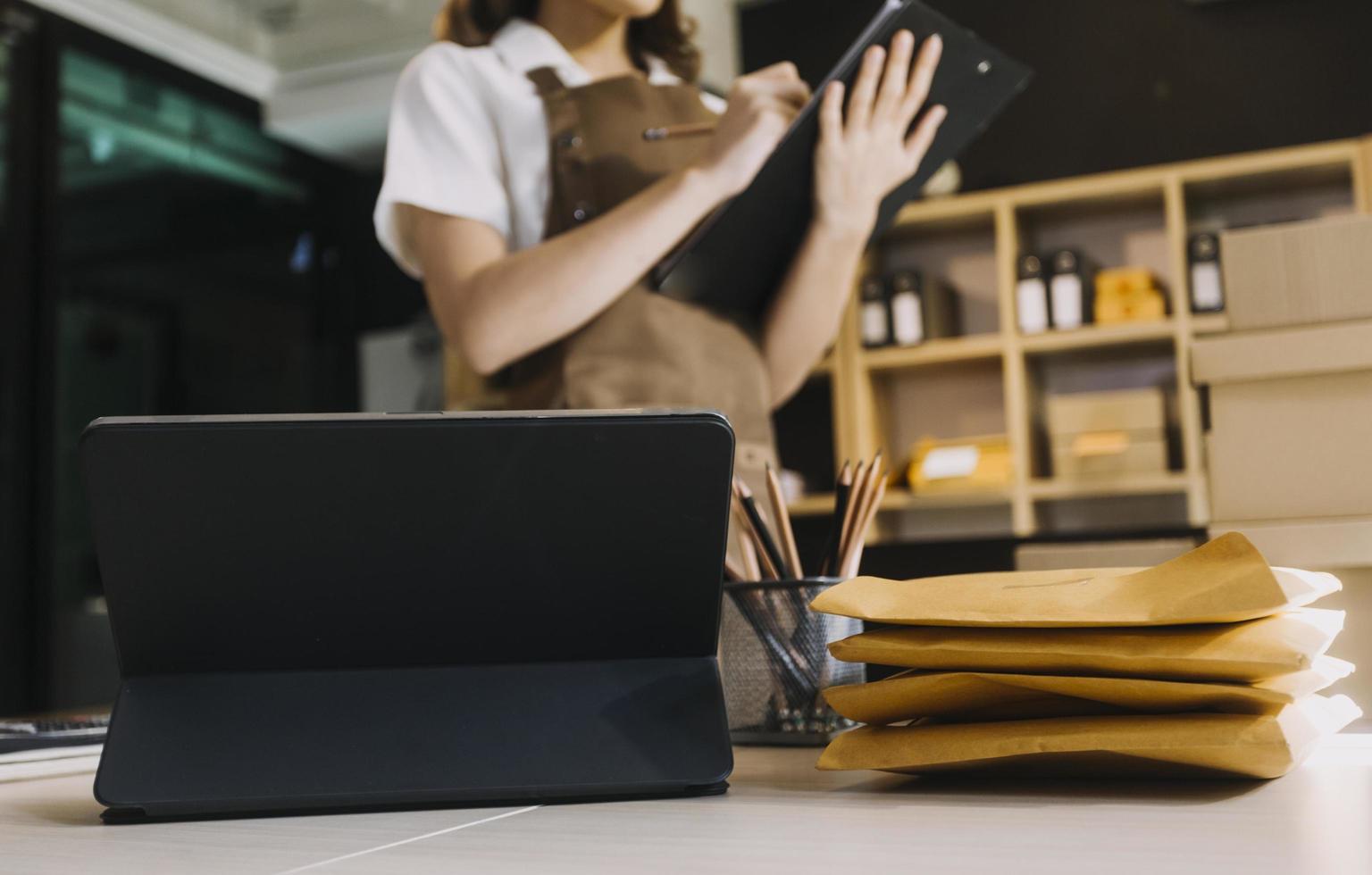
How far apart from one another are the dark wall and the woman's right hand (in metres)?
2.85

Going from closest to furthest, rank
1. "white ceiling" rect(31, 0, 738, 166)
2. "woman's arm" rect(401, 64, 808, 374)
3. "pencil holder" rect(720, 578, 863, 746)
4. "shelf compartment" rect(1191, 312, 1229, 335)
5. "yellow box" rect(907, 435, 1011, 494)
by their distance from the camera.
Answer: "pencil holder" rect(720, 578, 863, 746), "woman's arm" rect(401, 64, 808, 374), "shelf compartment" rect(1191, 312, 1229, 335), "yellow box" rect(907, 435, 1011, 494), "white ceiling" rect(31, 0, 738, 166)

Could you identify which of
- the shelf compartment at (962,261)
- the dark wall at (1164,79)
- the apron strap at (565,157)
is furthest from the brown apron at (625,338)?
the dark wall at (1164,79)

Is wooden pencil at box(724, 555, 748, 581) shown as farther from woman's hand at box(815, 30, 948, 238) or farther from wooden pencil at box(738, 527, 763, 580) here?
woman's hand at box(815, 30, 948, 238)

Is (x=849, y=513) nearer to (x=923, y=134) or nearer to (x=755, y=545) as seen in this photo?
(x=755, y=545)

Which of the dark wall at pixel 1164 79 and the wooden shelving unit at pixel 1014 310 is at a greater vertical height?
the dark wall at pixel 1164 79

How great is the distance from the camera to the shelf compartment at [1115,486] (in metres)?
3.32

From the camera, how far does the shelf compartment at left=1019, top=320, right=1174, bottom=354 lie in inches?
133

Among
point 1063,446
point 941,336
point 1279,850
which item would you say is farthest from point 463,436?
point 941,336

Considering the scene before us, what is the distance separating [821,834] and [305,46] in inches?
180

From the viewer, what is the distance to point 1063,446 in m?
3.47

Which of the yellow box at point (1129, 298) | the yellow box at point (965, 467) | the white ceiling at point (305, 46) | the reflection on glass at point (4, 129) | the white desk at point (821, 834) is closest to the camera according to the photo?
the white desk at point (821, 834)

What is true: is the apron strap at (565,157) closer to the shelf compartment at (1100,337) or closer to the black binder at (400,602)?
the black binder at (400,602)

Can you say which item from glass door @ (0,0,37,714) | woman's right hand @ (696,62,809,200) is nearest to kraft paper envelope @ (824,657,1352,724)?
woman's right hand @ (696,62,809,200)

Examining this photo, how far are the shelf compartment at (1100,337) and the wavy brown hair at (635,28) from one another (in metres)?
2.28
